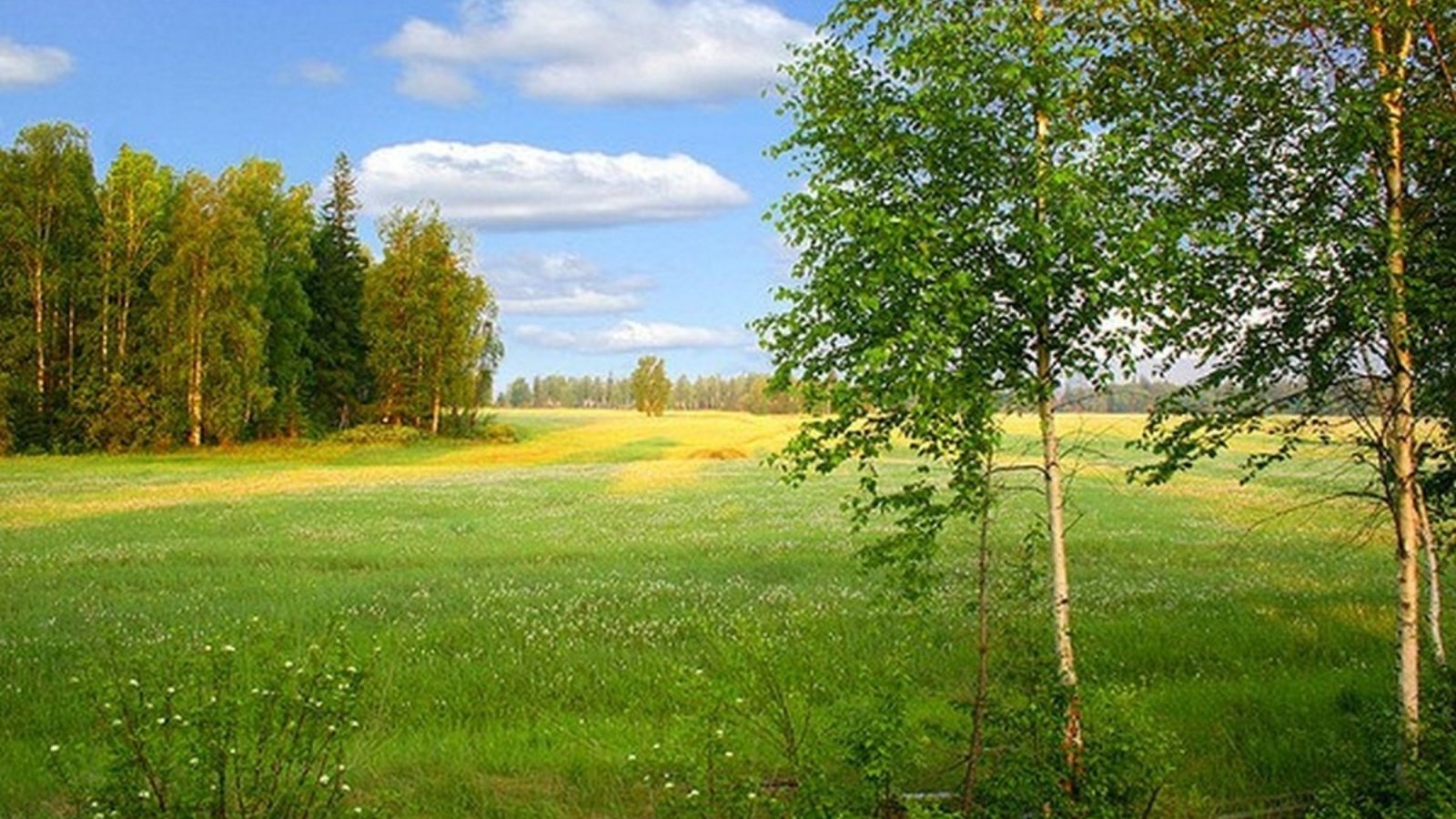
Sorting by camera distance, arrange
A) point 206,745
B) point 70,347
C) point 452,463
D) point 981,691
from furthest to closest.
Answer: point 452,463 < point 70,347 < point 981,691 < point 206,745

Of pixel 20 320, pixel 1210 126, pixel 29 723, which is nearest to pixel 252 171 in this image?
pixel 20 320

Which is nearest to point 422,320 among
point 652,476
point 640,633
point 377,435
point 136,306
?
point 377,435

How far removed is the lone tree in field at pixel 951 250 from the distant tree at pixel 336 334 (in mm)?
73570

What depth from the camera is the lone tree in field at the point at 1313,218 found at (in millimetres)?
10453

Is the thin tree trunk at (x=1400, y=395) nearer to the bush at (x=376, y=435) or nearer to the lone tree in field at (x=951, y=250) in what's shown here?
the lone tree in field at (x=951, y=250)

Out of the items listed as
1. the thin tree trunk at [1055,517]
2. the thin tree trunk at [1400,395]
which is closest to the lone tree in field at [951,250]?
the thin tree trunk at [1055,517]

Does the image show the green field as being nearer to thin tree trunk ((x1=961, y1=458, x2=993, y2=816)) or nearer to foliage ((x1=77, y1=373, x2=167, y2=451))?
thin tree trunk ((x1=961, y1=458, x2=993, y2=816))

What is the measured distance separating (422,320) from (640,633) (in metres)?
63.1

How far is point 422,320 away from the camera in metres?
75.4

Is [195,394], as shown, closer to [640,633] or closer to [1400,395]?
[640,633]

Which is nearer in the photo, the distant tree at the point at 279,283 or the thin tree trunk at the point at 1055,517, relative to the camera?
the thin tree trunk at the point at 1055,517

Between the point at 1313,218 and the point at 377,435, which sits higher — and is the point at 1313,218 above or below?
above

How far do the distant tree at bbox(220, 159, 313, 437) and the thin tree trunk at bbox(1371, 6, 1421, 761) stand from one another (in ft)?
220

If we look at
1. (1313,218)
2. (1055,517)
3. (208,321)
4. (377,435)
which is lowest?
(377,435)
